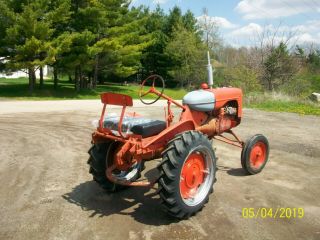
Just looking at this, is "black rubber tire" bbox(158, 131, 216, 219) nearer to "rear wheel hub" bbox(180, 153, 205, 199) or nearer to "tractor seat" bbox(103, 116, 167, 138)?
"rear wheel hub" bbox(180, 153, 205, 199)

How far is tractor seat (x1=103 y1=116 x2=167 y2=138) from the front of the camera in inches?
186

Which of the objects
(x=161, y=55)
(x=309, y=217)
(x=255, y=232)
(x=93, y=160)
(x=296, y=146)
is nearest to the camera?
(x=255, y=232)

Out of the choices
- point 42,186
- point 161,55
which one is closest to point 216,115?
point 42,186

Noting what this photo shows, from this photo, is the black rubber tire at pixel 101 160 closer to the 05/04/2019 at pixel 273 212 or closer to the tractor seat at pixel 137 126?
the tractor seat at pixel 137 126

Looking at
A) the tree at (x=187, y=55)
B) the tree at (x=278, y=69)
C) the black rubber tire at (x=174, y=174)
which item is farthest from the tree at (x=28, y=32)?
the black rubber tire at (x=174, y=174)

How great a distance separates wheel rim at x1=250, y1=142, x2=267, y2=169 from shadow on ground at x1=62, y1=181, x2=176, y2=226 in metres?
1.93

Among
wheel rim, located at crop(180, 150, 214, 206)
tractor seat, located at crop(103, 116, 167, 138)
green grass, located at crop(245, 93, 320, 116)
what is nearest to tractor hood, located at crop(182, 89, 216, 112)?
tractor seat, located at crop(103, 116, 167, 138)

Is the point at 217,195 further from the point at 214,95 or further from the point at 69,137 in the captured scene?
the point at 69,137

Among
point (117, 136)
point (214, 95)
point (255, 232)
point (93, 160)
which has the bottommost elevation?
point (255, 232)

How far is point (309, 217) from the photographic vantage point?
4676mm

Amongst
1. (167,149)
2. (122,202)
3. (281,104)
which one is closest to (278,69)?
(281,104)

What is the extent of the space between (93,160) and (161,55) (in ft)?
128

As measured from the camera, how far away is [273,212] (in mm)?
4832

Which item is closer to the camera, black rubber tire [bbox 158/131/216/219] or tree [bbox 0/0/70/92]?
black rubber tire [bbox 158/131/216/219]
